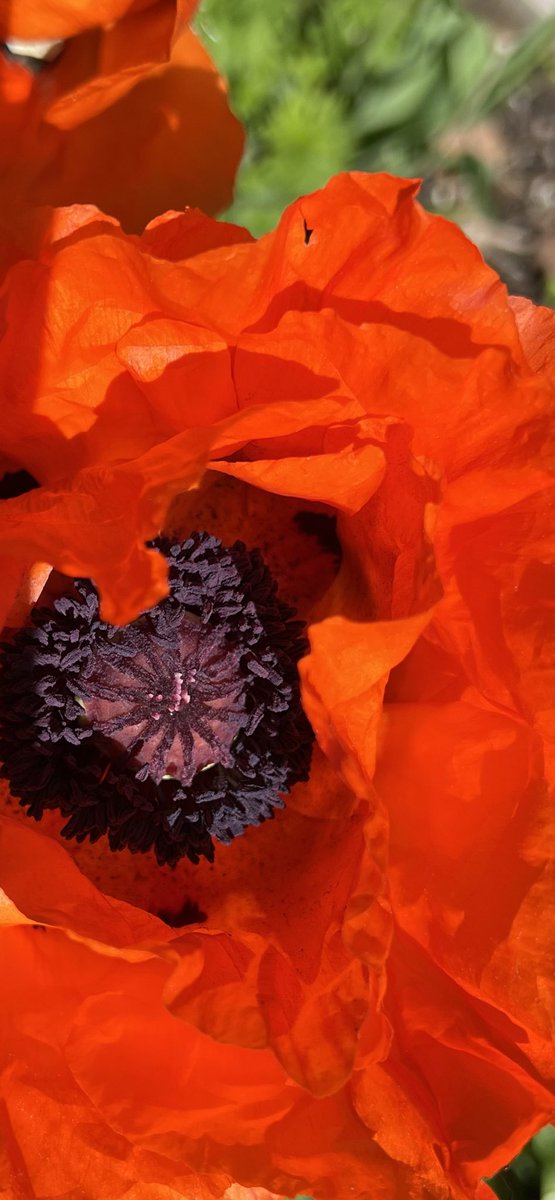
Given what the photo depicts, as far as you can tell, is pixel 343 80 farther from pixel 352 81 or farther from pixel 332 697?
pixel 332 697

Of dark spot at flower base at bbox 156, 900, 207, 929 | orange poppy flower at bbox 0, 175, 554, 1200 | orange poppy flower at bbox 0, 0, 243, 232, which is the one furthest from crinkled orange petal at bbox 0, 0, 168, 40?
dark spot at flower base at bbox 156, 900, 207, 929

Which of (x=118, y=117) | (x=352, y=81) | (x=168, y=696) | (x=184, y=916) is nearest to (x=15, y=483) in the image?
(x=168, y=696)

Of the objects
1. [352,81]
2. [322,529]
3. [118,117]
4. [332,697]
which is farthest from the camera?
[352,81]

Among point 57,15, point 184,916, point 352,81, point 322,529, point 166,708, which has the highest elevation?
point 57,15

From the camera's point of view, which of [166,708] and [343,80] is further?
[343,80]

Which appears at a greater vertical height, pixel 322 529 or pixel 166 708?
pixel 322 529

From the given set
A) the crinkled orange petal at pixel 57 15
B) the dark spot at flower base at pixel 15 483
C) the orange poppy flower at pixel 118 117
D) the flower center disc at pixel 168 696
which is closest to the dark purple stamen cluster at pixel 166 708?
the flower center disc at pixel 168 696

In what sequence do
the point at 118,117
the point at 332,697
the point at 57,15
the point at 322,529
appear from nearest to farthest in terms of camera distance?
the point at 332,697
the point at 57,15
the point at 118,117
the point at 322,529
